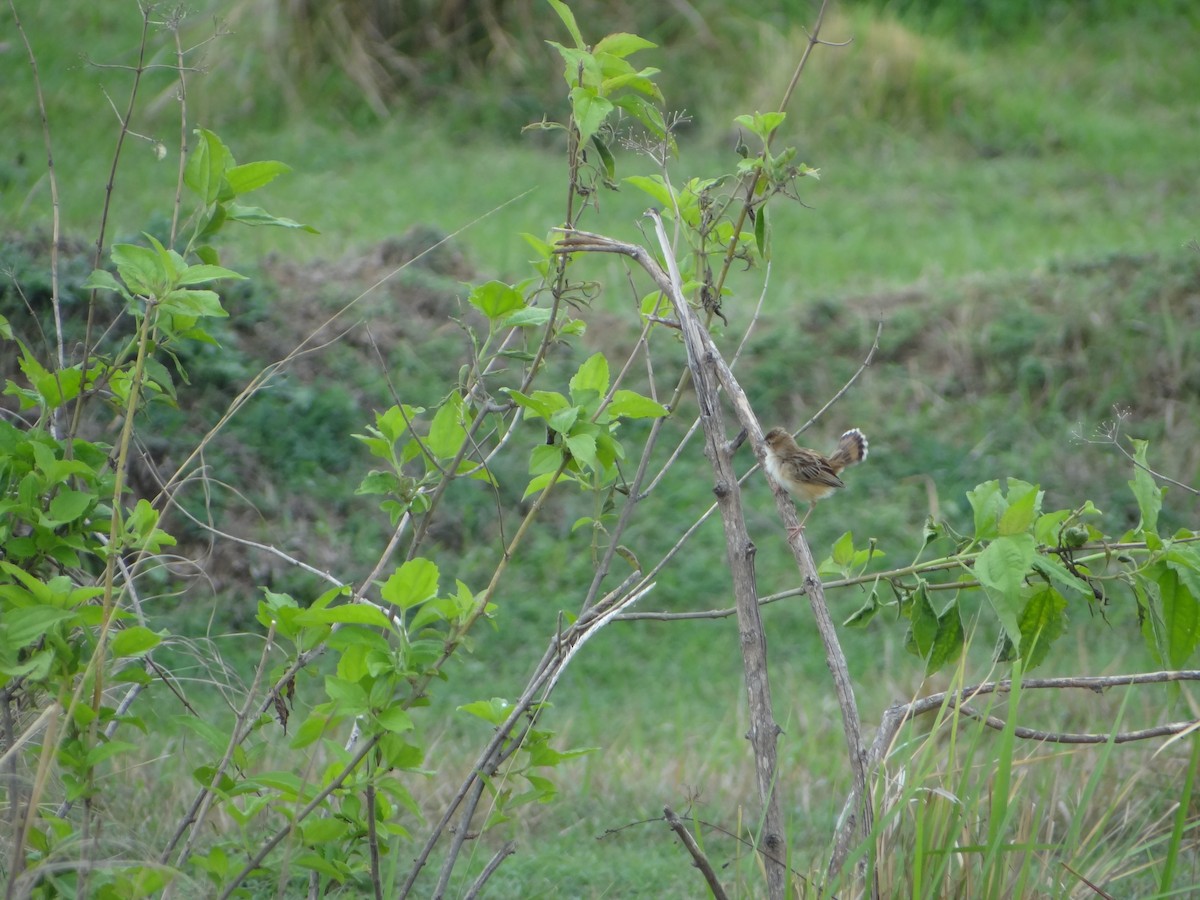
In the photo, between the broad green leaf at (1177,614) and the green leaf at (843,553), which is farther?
the green leaf at (843,553)

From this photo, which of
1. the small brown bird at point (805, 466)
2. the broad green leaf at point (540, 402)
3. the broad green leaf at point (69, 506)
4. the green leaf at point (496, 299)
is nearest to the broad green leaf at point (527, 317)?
the green leaf at point (496, 299)

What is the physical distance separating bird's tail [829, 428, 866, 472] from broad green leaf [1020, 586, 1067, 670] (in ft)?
6.48

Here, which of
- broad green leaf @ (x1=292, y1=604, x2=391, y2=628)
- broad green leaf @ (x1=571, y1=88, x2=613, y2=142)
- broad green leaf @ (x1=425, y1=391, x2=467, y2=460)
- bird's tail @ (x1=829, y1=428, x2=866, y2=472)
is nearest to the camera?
broad green leaf @ (x1=292, y1=604, x2=391, y2=628)

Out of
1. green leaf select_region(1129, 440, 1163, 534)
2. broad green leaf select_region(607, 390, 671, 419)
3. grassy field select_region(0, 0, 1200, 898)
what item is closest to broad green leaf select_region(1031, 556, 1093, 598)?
green leaf select_region(1129, 440, 1163, 534)

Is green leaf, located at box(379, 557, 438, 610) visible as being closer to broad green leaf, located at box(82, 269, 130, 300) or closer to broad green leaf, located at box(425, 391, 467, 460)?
broad green leaf, located at box(425, 391, 467, 460)

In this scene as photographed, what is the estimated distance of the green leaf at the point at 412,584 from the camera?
81.2 inches

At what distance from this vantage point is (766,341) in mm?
6824

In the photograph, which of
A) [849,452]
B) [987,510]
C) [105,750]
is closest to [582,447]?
[987,510]

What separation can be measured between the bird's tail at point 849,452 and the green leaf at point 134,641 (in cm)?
262

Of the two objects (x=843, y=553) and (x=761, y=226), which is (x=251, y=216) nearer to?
(x=761, y=226)

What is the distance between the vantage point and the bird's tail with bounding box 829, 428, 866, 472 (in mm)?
4250

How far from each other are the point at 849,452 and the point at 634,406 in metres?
2.27

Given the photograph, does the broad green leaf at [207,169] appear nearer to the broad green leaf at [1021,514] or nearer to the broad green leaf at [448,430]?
the broad green leaf at [448,430]

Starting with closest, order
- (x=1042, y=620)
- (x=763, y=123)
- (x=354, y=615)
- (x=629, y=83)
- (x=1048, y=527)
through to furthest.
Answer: (x=354, y=615) < (x=1048, y=527) < (x=1042, y=620) < (x=629, y=83) < (x=763, y=123)
